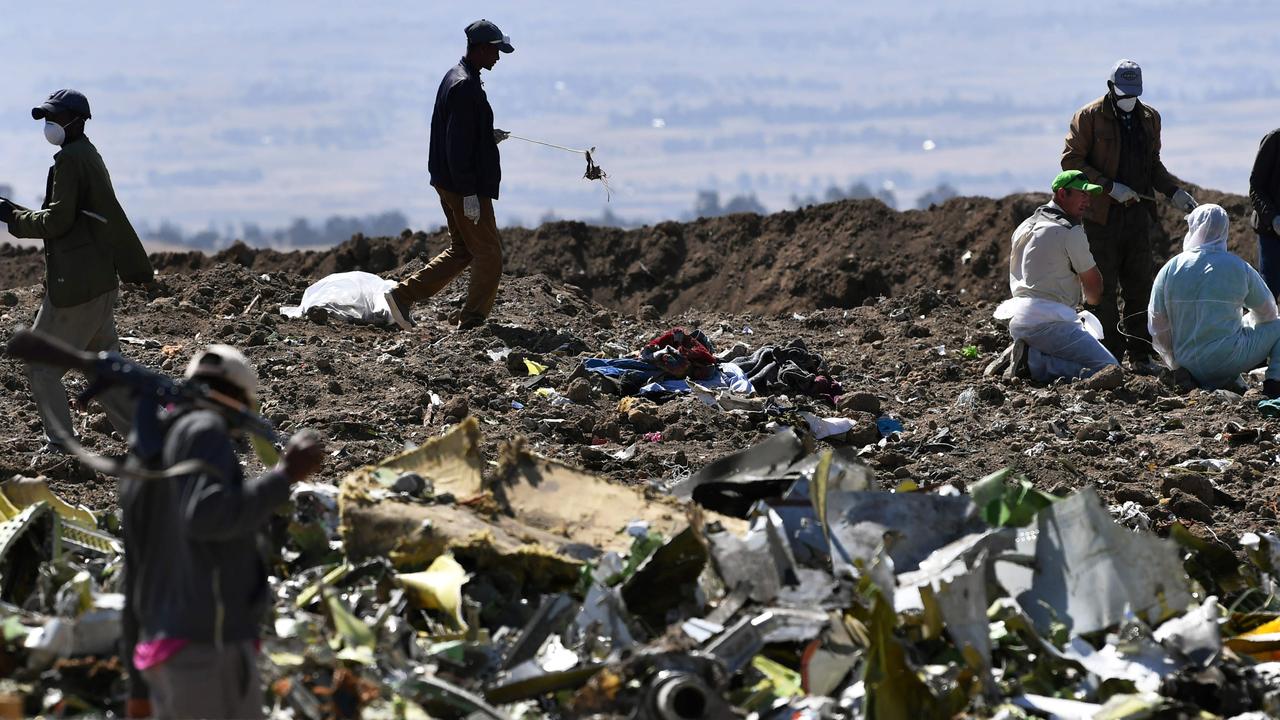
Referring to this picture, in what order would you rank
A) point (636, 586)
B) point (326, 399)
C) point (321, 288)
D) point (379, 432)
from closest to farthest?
point (636, 586), point (379, 432), point (326, 399), point (321, 288)

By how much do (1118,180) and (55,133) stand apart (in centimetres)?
659

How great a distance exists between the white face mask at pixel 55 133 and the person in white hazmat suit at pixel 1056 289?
5.27 meters

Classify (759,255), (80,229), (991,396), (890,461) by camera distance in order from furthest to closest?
(759,255), (991,396), (890,461), (80,229)

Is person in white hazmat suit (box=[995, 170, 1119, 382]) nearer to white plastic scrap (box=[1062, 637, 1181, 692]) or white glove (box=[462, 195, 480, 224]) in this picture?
white glove (box=[462, 195, 480, 224])

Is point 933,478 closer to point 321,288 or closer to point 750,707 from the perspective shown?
point 750,707

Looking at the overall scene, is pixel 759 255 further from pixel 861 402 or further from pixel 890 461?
pixel 890 461

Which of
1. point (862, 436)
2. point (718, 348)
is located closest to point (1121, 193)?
point (862, 436)

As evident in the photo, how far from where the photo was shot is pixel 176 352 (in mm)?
10336

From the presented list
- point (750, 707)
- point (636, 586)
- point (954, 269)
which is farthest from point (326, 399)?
point (954, 269)

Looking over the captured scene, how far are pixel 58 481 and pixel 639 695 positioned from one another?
3951 mm

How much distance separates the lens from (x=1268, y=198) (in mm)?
10875

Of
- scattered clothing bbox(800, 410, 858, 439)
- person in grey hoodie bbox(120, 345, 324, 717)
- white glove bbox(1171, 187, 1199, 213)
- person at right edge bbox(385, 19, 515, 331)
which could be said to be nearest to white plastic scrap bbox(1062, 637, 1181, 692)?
person in grey hoodie bbox(120, 345, 324, 717)

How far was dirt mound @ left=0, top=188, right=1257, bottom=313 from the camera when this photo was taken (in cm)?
1568

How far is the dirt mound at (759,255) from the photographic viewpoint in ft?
51.4
